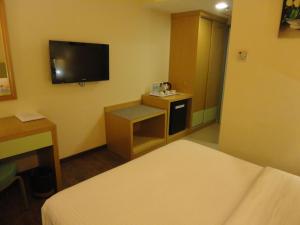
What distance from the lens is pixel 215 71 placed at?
434cm

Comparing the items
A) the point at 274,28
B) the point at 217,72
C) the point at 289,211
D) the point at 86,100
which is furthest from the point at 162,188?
the point at 217,72

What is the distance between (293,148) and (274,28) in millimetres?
1034

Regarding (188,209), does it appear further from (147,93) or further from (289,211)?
(147,93)

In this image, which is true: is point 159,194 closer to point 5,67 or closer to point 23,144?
point 23,144

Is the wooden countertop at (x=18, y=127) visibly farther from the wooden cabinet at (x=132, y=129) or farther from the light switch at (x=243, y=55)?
the light switch at (x=243, y=55)

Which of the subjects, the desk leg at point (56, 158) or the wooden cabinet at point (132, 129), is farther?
the wooden cabinet at point (132, 129)

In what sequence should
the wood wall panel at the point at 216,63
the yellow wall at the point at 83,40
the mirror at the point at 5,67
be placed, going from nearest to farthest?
the mirror at the point at 5,67 → the yellow wall at the point at 83,40 → the wood wall panel at the point at 216,63

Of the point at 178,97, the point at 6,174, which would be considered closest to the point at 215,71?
A: the point at 178,97

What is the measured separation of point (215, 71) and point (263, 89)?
103 inches

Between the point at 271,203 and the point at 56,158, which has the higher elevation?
the point at 271,203

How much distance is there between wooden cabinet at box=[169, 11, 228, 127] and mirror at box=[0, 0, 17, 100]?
274cm

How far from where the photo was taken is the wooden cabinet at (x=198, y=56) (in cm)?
365

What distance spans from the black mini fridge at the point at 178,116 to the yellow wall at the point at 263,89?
1.50 meters

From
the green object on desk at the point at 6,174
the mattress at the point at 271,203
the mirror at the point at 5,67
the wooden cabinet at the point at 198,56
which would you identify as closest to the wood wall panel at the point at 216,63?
the wooden cabinet at the point at 198,56
